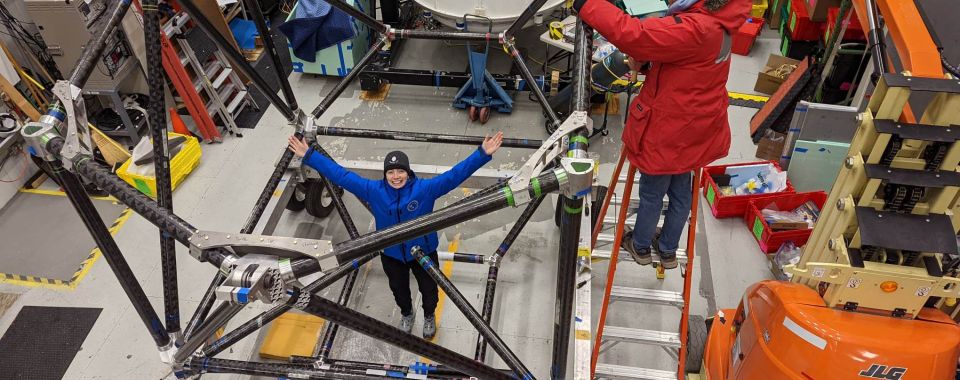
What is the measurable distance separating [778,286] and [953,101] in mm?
1219

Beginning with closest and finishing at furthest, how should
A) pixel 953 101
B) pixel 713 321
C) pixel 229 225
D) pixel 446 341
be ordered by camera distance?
1. pixel 953 101
2. pixel 713 321
3. pixel 446 341
4. pixel 229 225

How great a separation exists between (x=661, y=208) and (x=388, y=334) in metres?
1.88

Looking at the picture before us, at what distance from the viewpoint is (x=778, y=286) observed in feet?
11.3

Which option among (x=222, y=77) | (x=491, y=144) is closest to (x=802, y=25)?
(x=491, y=144)

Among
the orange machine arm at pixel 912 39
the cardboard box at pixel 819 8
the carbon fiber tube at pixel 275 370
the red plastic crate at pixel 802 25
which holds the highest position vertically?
the orange machine arm at pixel 912 39

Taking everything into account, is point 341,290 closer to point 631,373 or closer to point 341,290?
point 341,290

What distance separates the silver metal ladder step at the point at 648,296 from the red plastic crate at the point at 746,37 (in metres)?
5.10

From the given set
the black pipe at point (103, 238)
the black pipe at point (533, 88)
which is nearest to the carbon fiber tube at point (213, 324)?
the black pipe at point (103, 238)

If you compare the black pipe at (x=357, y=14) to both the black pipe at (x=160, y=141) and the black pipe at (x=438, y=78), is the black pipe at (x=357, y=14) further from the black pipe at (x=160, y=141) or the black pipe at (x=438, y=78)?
the black pipe at (x=438, y=78)

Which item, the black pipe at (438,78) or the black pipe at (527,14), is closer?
the black pipe at (527,14)

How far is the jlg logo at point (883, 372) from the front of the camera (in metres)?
3.03

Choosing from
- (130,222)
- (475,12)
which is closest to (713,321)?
(475,12)

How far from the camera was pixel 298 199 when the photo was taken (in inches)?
243

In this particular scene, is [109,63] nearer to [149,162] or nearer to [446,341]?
[149,162]
